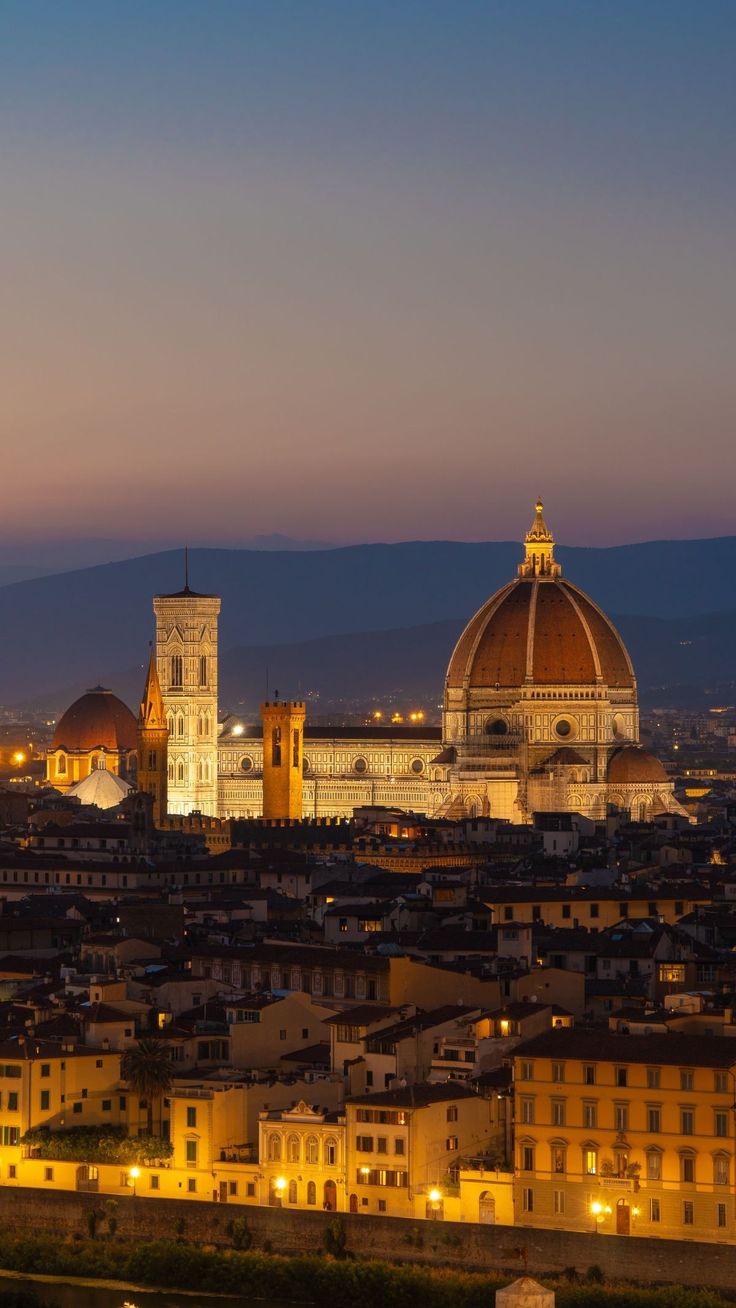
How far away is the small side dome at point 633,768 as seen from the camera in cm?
13500

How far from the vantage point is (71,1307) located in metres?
47.2

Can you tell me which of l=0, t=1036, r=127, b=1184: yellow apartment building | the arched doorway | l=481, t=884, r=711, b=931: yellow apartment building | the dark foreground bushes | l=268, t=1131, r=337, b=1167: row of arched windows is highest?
l=481, t=884, r=711, b=931: yellow apartment building

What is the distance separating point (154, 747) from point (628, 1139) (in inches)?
3270

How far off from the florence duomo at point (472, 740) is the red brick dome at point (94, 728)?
1548 cm

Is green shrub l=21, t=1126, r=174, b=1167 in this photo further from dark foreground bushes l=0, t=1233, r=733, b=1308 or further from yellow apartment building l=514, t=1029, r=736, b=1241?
yellow apartment building l=514, t=1029, r=736, b=1241

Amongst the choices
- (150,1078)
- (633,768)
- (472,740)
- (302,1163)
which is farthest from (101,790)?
(302,1163)

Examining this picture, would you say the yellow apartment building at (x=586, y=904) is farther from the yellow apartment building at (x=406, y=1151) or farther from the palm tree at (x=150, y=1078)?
the yellow apartment building at (x=406, y=1151)

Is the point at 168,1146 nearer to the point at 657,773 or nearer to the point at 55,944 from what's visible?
the point at 55,944

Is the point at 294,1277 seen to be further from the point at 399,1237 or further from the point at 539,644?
the point at 539,644

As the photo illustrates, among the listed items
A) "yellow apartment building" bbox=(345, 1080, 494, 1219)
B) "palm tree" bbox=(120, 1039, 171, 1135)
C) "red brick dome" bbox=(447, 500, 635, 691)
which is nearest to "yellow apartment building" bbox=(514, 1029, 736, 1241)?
"yellow apartment building" bbox=(345, 1080, 494, 1219)

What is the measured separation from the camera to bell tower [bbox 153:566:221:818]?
141125 millimetres

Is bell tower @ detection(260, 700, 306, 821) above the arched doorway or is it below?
above

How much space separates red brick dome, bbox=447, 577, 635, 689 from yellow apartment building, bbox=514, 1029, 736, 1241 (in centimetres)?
9103

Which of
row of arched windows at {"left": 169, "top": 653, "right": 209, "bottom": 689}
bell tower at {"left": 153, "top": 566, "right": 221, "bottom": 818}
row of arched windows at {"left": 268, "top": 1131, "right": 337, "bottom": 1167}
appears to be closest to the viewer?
row of arched windows at {"left": 268, "top": 1131, "right": 337, "bottom": 1167}
